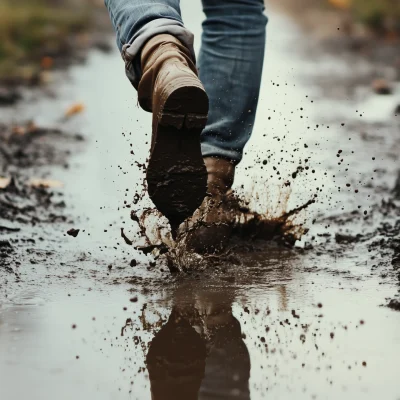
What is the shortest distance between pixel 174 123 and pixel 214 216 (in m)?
0.56

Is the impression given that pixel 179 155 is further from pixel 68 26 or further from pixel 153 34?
pixel 68 26

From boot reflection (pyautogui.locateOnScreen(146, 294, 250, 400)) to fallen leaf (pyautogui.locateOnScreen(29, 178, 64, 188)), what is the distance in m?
1.55

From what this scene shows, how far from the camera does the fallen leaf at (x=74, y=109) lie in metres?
5.57

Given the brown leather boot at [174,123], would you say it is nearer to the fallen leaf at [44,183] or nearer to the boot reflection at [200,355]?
the boot reflection at [200,355]

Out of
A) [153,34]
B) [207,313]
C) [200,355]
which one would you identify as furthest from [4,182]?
[200,355]

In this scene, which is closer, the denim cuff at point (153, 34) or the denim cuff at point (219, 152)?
the denim cuff at point (153, 34)

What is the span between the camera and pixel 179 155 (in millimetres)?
2459

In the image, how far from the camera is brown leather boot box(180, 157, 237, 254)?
2.82 m

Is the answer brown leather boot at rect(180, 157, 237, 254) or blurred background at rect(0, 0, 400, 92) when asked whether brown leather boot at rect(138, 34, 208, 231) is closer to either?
brown leather boot at rect(180, 157, 237, 254)

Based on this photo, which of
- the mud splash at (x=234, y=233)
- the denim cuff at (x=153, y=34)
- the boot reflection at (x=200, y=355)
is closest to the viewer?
the boot reflection at (x=200, y=355)

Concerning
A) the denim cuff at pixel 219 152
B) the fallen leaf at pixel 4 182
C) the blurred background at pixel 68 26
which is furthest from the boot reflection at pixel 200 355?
the blurred background at pixel 68 26

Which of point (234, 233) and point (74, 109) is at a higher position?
point (74, 109)

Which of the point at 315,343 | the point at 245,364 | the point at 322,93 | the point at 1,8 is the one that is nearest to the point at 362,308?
the point at 315,343

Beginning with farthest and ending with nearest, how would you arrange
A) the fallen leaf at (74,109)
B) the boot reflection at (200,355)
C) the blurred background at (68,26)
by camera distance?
1. the blurred background at (68,26)
2. the fallen leaf at (74,109)
3. the boot reflection at (200,355)
